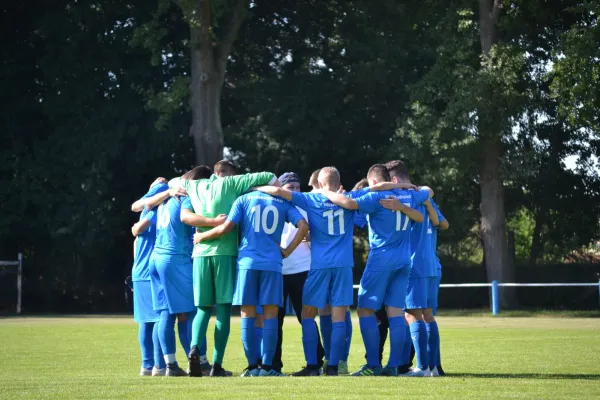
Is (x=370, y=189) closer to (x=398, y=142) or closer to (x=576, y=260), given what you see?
(x=398, y=142)

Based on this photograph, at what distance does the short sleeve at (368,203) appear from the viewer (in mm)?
10719

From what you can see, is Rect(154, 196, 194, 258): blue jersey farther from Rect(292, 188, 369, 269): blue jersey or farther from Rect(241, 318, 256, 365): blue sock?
Rect(292, 188, 369, 269): blue jersey

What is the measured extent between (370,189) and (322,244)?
0.74m

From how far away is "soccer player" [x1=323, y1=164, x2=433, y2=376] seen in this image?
10.8 meters

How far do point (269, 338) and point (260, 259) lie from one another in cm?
81

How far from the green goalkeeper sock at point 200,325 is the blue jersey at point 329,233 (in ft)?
3.74

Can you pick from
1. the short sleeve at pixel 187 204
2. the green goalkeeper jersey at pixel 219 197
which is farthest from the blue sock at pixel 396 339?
the short sleeve at pixel 187 204

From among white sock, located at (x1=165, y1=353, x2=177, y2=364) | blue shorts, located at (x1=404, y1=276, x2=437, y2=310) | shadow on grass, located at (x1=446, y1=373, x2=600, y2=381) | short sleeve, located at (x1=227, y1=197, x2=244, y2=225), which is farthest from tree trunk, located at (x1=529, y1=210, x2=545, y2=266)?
white sock, located at (x1=165, y1=353, x2=177, y2=364)

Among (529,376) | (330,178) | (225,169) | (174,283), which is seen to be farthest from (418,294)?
(174,283)

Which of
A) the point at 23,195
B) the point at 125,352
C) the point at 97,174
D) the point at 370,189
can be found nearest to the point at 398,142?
the point at 97,174

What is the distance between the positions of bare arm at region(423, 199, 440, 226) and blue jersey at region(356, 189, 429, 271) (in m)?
0.40

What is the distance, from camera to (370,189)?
35.7 feet

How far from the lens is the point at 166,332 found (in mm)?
10914

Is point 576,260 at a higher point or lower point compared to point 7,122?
lower
